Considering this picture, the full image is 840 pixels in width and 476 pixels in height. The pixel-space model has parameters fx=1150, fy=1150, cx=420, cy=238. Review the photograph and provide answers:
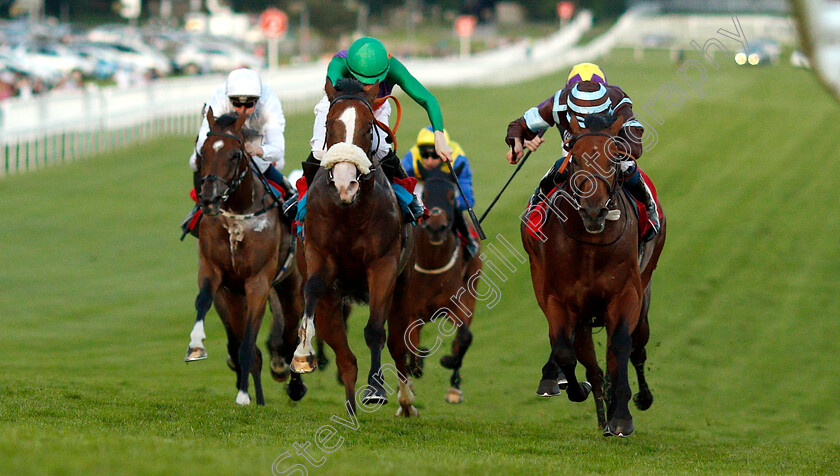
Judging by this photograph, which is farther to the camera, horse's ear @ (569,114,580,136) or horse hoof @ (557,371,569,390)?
horse hoof @ (557,371,569,390)

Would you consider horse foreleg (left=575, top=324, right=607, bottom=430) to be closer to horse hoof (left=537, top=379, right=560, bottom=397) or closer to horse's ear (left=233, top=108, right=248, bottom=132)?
horse hoof (left=537, top=379, right=560, bottom=397)

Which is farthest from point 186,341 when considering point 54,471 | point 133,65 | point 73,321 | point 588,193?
point 133,65

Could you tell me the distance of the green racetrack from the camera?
706 cm

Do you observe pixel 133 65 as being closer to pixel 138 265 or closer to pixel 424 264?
pixel 138 265

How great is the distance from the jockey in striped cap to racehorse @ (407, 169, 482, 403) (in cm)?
258

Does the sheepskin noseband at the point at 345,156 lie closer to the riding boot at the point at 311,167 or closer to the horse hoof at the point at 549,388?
the riding boot at the point at 311,167

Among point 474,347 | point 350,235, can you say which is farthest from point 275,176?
point 474,347

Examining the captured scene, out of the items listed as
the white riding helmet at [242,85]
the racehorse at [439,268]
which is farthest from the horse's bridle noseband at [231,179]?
the racehorse at [439,268]

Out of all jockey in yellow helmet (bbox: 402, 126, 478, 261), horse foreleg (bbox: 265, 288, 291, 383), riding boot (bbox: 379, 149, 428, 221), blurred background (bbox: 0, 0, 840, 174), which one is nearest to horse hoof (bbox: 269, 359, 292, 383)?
horse foreleg (bbox: 265, 288, 291, 383)

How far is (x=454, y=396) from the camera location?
37.4 ft

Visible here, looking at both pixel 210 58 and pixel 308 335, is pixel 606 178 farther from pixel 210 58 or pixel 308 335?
pixel 210 58

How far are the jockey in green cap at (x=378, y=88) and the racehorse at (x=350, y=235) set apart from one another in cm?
15

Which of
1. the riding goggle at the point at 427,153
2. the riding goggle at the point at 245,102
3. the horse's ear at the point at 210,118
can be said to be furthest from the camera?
the riding goggle at the point at 427,153

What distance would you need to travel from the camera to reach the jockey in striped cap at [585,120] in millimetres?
7512
